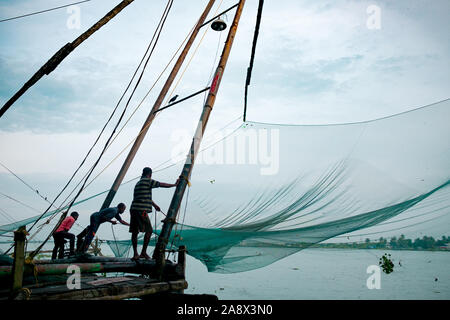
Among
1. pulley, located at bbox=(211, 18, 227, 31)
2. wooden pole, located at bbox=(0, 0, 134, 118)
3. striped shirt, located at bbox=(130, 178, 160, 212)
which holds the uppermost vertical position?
pulley, located at bbox=(211, 18, 227, 31)

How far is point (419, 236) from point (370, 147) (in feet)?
4.26

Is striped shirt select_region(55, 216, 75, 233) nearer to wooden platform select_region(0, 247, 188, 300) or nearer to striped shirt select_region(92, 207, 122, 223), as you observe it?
striped shirt select_region(92, 207, 122, 223)

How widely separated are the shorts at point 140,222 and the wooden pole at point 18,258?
231cm

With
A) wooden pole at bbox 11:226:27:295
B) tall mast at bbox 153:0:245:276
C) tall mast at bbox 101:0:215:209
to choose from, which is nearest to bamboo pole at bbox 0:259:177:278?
wooden pole at bbox 11:226:27:295

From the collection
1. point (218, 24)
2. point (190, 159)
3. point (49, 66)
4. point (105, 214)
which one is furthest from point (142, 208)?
point (218, 24)

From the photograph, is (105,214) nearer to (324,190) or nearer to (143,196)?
(143,196)

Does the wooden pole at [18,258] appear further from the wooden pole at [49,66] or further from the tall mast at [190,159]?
the tall mast at [190,159]

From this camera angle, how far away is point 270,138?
5207mm

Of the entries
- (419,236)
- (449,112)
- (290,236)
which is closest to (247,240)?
(290,236)

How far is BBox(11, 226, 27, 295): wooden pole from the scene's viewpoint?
2.04 m

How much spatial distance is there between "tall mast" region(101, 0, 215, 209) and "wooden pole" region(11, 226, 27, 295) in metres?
3.62

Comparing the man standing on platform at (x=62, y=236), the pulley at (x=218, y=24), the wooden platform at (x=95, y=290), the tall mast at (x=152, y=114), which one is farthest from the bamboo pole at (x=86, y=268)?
the pulley at (x=218, y=24)

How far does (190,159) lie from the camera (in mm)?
4059
